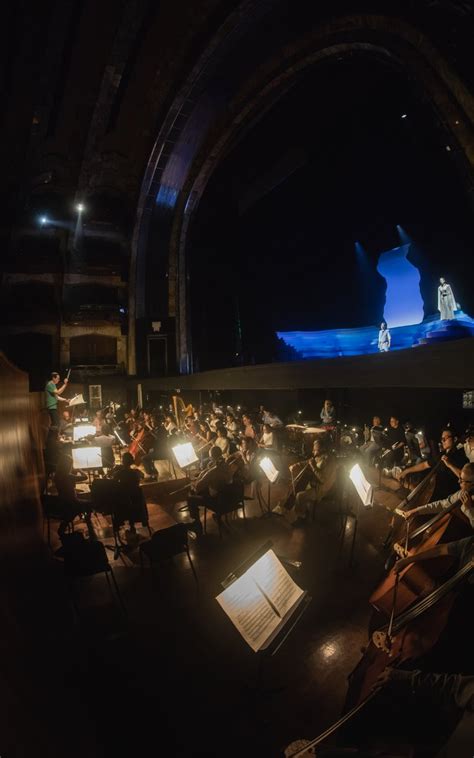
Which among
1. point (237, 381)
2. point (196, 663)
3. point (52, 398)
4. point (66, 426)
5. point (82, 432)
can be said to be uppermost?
point (237, 381)

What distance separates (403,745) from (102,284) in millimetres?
24803

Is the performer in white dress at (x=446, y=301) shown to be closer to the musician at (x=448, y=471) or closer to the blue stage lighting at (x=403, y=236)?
the blue stage lighting at (x=403, y=236)

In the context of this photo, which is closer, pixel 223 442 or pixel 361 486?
pixel 361 486

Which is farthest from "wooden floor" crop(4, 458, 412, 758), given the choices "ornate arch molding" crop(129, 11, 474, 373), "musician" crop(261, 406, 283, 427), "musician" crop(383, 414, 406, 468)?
"ornate arch molding" crop(129, 11, 474, 373)

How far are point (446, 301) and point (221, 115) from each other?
52.2 ft

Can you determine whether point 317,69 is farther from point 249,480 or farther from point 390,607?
point 390,607

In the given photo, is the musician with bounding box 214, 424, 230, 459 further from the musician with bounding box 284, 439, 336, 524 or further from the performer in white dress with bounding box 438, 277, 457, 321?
Result: the performer in white dress with bounding box 438, 277, 457, 321

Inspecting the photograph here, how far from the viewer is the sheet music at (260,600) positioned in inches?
117

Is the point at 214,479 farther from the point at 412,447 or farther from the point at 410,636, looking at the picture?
the point at 412,447

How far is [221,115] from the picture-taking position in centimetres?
1912

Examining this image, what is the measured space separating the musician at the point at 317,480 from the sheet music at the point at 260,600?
357 centimetres

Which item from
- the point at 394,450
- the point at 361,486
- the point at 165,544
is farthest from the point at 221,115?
the point at 165,544

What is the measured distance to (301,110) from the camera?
16.6 metres

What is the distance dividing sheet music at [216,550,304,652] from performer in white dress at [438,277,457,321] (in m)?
10.7
